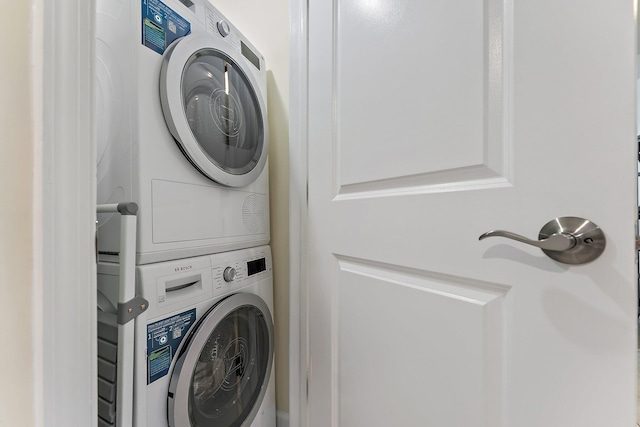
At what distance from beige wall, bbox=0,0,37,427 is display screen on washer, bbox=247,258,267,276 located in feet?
2.19

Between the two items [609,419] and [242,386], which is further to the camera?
[242,386]

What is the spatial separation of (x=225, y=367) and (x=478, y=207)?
0.94 meters

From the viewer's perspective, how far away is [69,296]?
1.39 feet

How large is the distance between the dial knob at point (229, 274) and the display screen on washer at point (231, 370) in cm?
12

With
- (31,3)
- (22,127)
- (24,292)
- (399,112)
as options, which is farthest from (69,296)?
(399,112)

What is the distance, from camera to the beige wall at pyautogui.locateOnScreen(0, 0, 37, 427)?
1.26ft

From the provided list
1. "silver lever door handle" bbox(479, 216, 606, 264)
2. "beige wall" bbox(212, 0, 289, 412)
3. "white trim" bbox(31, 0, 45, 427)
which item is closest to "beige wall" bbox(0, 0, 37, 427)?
"white trim" bbox(31, 0, 45, 427)

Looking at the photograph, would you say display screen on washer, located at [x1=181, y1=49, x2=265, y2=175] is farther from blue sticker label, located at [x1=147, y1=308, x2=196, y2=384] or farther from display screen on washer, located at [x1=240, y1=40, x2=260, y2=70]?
blue sticker label, located at [x1=147, y1=308, x2=196, y2=384]

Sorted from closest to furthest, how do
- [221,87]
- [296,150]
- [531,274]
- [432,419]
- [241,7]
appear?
1. [531,274]
2. [432,419]
3. [221,87]
4. [296,150]
5. [241,7]

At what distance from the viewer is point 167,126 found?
2.47 feet

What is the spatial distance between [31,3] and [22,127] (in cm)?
18

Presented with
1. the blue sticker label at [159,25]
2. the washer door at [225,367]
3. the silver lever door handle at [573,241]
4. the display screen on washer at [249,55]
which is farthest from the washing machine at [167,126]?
the silver lever door handle at [573,241]

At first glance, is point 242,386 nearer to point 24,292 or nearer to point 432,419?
point 432,419

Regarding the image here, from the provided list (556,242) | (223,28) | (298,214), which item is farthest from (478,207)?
(223,28)
